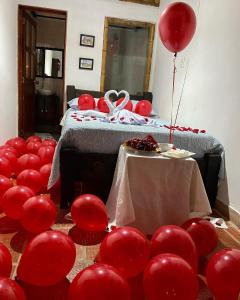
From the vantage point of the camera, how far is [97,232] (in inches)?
71.9

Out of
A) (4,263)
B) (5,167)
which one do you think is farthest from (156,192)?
(5,167)

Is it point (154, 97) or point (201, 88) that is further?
point (154, 97)

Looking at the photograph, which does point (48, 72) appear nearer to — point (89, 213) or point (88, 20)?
point (88, 20)

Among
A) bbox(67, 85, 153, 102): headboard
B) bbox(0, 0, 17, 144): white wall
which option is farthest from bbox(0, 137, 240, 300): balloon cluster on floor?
bbox(67, 85, 153, 102): headboard

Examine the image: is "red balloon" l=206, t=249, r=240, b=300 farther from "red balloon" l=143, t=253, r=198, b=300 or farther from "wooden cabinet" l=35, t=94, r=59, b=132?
"wooden cabinet" l=35, t=94, r=59, b=132

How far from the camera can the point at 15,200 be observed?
1695 millimetres

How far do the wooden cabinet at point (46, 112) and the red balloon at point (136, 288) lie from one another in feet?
15.3

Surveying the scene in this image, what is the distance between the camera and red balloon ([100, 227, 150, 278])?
1.25 metres

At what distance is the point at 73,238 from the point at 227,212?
129cm

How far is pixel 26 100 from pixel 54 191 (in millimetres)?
2435

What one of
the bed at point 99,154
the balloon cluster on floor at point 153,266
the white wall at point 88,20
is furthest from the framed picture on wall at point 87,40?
the balloon cluster on floor at point 153,266

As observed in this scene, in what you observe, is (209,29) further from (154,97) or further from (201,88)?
(154,97)

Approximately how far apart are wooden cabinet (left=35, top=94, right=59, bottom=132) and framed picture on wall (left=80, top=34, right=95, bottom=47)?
6.42 feet

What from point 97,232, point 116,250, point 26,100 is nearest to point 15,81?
point 26,100
